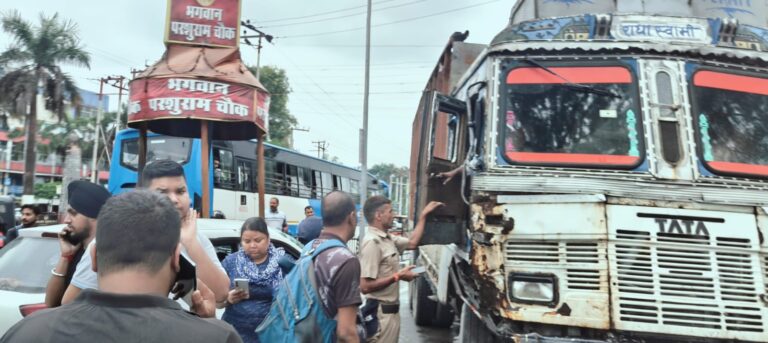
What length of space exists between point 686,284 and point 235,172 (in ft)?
42.8

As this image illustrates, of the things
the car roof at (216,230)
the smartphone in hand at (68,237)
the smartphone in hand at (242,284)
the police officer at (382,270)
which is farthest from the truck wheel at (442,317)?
the smartphone in hand at (68,237)

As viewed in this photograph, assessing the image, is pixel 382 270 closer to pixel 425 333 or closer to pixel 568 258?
pixel 568 258

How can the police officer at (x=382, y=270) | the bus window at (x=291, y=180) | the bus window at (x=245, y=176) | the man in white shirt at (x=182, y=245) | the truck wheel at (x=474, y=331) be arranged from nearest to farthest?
the man in white shirt at (x=182, y=245), the police officer at (x=382, y=270), the truck wheel at (x=474, y=331), the bus window at (x=245, y=176), the bus window at (x=291, y=180)

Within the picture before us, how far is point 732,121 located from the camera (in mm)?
4141

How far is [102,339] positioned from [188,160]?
41.7ft

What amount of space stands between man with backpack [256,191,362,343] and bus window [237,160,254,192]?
12.8 m

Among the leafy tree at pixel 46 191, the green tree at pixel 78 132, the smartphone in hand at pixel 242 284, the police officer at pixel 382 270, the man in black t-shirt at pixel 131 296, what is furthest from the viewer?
the leafy tree at pixel 46 191

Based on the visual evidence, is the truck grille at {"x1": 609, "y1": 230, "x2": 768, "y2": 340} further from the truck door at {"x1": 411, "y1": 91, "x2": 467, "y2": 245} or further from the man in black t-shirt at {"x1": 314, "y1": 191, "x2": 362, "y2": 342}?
the man in black t-shirt at {"x1": 314, "y1": 191, "x2": 362, "y2": 342}

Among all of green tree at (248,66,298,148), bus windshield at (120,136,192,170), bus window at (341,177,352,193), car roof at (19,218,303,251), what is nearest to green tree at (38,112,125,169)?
green tree at (248,66,298,148)

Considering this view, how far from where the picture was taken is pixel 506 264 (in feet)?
12.2

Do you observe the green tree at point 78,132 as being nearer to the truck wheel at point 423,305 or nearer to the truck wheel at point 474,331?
the truck wheel at point 423,305

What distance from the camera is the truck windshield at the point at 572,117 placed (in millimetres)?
4094

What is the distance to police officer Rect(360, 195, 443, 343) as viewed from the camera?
3.91 m

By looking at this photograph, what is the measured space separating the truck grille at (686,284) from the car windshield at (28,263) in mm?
3795
